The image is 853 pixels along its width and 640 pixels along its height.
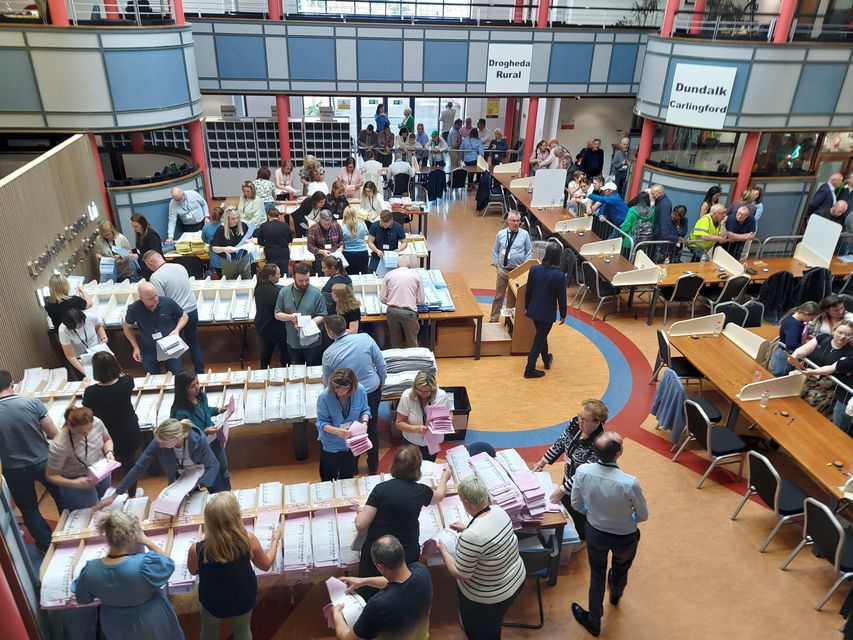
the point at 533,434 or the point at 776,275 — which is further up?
the point at 776,275

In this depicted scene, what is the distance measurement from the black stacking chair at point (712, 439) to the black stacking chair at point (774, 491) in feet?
1.56

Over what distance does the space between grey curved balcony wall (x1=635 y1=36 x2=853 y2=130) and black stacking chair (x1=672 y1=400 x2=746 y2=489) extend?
23.8 feet

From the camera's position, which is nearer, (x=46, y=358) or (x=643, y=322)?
(x=46, y=358)

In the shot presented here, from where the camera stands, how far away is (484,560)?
341cm

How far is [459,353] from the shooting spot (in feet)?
26.4

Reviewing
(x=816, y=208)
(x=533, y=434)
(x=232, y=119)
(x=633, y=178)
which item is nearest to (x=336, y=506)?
(x=533, y=434)

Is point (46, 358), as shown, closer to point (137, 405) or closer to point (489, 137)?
point (137, 405)

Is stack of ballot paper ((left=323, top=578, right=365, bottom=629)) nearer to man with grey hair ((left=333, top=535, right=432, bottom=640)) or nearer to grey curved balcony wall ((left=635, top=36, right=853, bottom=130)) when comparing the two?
man with grey hair ((left=333, top=535, right=432, bottom=640))

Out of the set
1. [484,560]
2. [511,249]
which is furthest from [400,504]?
[511,249]

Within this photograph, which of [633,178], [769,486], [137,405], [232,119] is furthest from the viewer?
[232,119]

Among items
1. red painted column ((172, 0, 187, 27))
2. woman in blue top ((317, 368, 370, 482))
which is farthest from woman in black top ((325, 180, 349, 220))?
woman in blue top ((317, 368, 370, 482))

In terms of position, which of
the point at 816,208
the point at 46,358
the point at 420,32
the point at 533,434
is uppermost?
the point at 420,32

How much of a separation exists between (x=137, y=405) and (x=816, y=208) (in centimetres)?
1087

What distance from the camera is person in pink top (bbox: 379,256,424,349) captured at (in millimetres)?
6715
